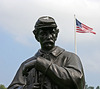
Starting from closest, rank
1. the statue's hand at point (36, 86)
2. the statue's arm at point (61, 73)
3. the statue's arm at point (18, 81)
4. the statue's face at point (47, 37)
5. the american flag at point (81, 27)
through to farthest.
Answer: the statue's arm at point (61, 73) → the statue's hand at point (36, 86) → the statue's face at point (47, 37) → the statue's arm at point (18, 81) → the american flag at point (81, 27)

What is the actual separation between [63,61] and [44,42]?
0.53 m

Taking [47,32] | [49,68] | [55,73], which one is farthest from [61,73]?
[47,32]

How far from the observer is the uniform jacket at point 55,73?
17.1 feet

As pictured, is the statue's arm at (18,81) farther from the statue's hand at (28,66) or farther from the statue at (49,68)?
the statue's hand at (28,66)

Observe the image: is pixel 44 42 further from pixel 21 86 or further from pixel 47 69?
pixel 21 86

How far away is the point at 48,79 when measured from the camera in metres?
5.36

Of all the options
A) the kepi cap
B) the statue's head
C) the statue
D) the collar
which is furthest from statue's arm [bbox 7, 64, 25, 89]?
the kepi cap

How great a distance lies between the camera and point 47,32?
5594mm

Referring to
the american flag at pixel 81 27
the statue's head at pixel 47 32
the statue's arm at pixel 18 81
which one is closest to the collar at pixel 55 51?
the statue's head at pixel 47 32

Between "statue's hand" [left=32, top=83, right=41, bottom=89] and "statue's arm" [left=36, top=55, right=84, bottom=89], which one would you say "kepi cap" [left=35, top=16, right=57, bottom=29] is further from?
"statue's hand" [left=32, top=83, right=41, bottom=89]

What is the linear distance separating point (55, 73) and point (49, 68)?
0.47 feet

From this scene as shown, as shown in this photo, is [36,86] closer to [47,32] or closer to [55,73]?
[55,73]

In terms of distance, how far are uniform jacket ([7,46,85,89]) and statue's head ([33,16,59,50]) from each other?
19cm

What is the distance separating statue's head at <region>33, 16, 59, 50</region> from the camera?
18.2ft
